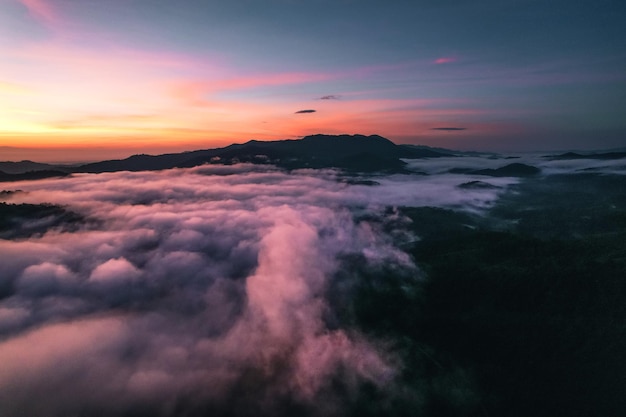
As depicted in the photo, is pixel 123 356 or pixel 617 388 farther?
pixel 123 356

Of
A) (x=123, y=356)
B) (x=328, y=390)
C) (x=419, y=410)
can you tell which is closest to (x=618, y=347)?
(x=419, y=410)

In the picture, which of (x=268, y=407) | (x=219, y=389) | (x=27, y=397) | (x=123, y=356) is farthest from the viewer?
(x=123, y=356)

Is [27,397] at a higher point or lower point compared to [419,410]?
higher

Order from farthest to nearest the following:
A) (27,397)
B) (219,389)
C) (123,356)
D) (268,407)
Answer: (123,356), (219,389), (268,407), (27,397)

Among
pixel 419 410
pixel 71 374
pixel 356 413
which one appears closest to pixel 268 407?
pixel 356 413

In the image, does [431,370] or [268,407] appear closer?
[268,407]

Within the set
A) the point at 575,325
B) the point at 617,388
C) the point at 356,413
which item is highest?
the point at 575,325

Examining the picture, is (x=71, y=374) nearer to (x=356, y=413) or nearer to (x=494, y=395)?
(x=356, y=413)

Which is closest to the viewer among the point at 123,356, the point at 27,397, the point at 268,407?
the point at 27,397

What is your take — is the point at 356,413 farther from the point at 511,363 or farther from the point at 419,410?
the point at 511,363
